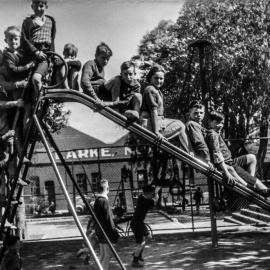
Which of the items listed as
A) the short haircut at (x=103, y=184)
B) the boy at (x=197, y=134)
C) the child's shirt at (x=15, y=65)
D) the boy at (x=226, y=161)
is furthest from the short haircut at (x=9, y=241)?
the boy at (x=226, y=161)

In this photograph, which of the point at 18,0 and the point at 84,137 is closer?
the point at 18,0

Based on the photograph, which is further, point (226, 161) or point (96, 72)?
point (226, 161)

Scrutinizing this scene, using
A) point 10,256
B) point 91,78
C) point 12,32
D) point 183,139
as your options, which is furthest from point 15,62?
point 183,139

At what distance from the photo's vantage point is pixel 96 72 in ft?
22.2

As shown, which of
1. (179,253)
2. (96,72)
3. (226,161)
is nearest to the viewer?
(96,72)

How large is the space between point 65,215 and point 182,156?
721 inches

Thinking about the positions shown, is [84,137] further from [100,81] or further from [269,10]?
[100,81]

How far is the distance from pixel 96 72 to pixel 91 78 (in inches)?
4.7

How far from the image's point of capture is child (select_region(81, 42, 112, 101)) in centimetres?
652

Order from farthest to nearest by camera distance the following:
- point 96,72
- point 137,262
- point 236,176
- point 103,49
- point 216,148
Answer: point 137,262
point 216,148
point 236,176
point 96,72
point 103,49

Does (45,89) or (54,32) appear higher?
(54,32)

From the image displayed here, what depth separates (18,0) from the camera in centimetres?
660

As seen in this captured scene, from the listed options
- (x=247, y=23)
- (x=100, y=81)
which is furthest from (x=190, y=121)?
(x=247, y=23)

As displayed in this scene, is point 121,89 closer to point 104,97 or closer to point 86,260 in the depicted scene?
point 104,97
